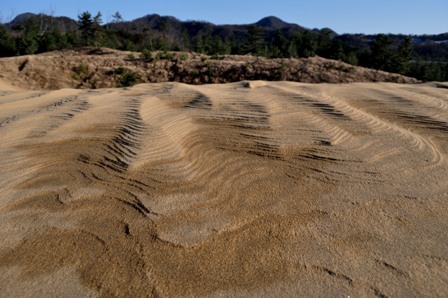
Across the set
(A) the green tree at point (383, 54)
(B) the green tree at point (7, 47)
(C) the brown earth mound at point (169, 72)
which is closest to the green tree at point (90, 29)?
(B) the green tree at point (7, 47)

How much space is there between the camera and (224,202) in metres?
2.11

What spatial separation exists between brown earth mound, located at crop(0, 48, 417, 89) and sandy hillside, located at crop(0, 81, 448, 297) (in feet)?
22.8

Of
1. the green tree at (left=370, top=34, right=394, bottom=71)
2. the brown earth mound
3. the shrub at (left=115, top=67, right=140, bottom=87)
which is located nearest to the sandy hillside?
the shrub at (left=115, top=67, right=140, bottom=87)

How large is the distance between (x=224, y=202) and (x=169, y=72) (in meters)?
9.33

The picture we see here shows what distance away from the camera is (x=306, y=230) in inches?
72.7

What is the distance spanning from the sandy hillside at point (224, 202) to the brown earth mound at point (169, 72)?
694 centimetres

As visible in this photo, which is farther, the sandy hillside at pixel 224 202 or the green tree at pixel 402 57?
the green tree at pixel 402 57

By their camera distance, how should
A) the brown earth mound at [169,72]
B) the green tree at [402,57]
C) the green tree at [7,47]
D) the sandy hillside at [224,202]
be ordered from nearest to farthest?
the sandy hillside at [224,202] < the brown earth mound at [169,72] < the green tree at [7,47] < the green tree at [402,57]

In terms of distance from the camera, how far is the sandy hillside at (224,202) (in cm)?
155

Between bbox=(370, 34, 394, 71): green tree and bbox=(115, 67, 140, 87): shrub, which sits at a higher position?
bbox=(370, 34, 394, 71): green tree

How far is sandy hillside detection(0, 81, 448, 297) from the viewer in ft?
5.07

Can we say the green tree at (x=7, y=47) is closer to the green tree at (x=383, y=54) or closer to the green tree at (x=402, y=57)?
the green tree at (x=383, y=54)

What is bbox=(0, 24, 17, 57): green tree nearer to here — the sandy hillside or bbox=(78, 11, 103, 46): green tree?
bbox=(78, 11, 103, 46): green tree

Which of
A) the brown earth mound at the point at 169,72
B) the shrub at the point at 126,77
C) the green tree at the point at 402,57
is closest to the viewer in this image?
the shrub at the point at 126,77
